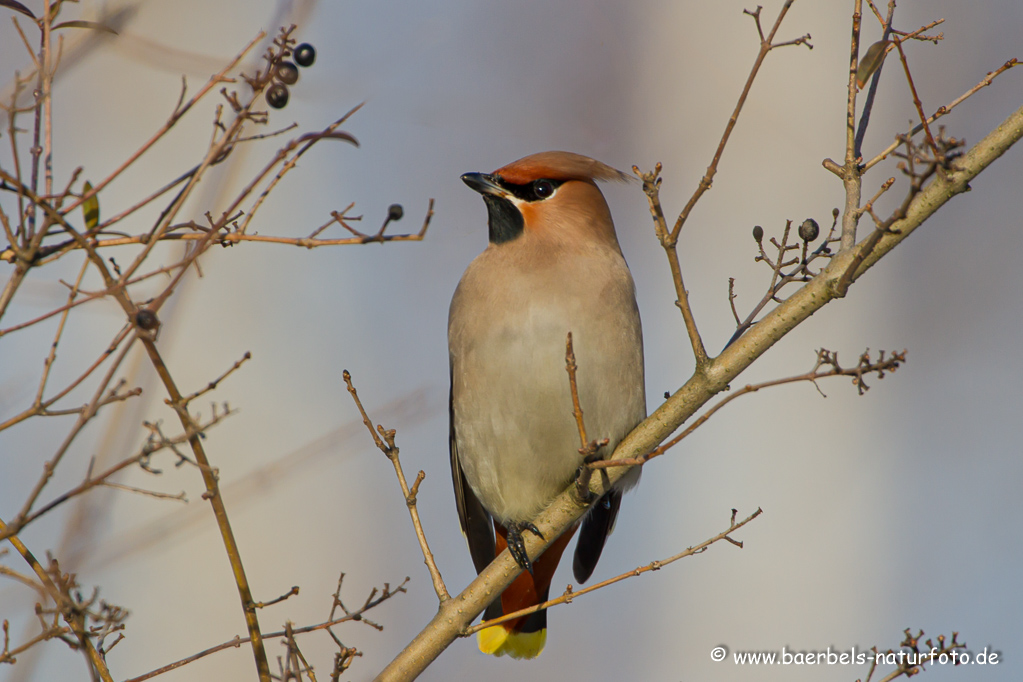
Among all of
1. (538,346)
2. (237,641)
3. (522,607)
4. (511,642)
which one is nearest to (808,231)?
(538,346)

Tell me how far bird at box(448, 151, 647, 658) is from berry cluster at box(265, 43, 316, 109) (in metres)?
1.11

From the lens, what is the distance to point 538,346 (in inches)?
122

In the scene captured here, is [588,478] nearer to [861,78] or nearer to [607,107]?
[861,78]

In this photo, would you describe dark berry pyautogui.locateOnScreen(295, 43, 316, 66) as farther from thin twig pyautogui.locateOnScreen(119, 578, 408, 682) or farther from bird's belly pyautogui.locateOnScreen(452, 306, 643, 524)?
thin twig pyautogui.locateOnScreen(119, 578, 408, 682)

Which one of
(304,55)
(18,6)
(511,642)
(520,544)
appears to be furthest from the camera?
(511,642)

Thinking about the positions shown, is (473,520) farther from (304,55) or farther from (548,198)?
(304,55)

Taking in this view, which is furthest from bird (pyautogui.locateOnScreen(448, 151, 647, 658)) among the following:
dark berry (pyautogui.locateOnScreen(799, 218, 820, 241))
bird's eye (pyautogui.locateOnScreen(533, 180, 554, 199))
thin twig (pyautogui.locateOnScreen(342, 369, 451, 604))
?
dark berry (pyautogui.locateOnScreen(799, 218, 820, 241))

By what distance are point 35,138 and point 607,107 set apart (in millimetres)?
5061

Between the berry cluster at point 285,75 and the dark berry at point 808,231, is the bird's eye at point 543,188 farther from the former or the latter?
the berry cluster at point 285,75

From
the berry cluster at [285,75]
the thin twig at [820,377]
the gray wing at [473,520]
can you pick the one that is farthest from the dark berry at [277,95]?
the gray wing at [473,520]

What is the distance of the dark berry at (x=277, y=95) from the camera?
2.21 metres

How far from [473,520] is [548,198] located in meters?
1.26

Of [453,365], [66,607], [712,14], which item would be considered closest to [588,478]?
[453,365]

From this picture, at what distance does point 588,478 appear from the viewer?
2611 mm
